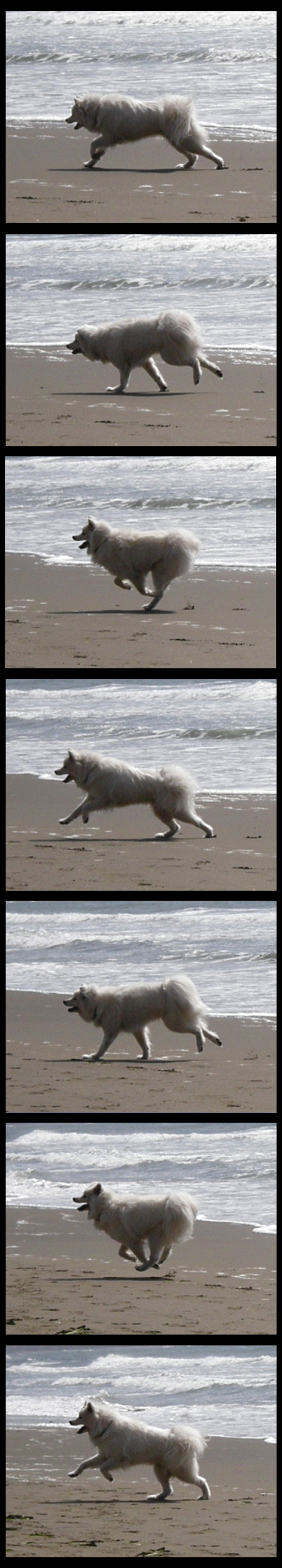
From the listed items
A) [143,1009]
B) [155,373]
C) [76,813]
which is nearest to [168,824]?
[76,813]

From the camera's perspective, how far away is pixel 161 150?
4410 mm

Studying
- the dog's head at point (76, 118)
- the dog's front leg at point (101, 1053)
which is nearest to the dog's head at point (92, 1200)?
the dog's front leg at point (101, 1053)

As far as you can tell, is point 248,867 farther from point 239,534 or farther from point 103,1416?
point 103,1416

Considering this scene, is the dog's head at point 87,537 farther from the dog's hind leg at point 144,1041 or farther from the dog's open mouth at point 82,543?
the dog's hind leg at point 144,1041

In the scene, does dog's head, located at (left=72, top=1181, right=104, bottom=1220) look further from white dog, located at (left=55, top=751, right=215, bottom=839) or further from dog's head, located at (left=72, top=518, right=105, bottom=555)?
dog's head, located at (left=72, top=518, right=105, bottom=555)

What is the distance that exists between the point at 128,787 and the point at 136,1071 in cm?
73

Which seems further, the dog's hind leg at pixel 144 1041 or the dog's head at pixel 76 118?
the dog's head at pixel 76 118

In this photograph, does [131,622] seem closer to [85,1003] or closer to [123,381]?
[123,381]

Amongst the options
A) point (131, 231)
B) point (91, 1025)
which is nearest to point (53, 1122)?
point (91, 1025)

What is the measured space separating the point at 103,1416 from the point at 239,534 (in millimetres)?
2271

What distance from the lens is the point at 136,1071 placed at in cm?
422

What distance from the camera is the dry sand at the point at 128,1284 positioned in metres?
4.16

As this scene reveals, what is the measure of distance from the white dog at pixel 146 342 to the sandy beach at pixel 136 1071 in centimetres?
171

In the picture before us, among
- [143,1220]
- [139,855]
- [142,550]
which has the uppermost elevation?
[142,550]
